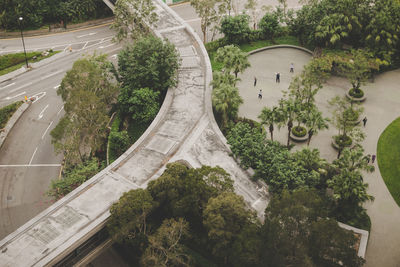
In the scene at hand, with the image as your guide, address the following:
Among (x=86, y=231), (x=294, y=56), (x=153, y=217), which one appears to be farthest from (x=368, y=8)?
(x=86, y=231)

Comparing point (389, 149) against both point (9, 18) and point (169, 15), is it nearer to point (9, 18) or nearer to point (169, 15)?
point (169, 15)

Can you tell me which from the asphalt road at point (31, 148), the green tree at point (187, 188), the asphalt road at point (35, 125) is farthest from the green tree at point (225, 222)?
the asphalt road at point (35, 125)

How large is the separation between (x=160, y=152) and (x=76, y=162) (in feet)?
41.0

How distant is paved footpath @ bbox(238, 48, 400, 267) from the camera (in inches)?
1613

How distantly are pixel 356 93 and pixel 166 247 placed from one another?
3824cm

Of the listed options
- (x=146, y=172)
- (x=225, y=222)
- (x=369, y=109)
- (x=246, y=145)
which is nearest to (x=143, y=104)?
(x=146, y=172)

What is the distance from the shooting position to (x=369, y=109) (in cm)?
5688

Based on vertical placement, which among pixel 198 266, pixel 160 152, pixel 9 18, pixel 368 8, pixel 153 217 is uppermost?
pixel 368 8

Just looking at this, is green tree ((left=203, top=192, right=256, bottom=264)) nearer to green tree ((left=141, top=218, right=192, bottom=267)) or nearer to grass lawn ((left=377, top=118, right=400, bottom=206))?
green tree ((left=141, top=218, right=192, bottom=267))

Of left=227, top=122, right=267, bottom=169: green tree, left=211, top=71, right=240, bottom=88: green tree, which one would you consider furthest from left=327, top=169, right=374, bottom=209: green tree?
left=211, top=71, right=240, bottom=88: green tree

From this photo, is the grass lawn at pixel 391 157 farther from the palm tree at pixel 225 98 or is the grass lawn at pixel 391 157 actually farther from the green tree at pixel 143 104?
the green tree at pixel 143 104

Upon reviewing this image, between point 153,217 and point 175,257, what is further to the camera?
point 153,217

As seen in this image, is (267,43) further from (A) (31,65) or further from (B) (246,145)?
(A) (31,65)

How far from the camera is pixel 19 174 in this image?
51.8 meters
